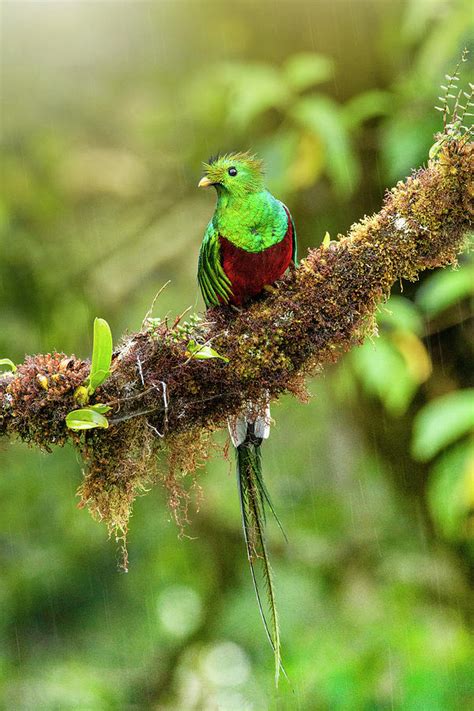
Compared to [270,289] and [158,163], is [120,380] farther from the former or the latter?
[158,163]

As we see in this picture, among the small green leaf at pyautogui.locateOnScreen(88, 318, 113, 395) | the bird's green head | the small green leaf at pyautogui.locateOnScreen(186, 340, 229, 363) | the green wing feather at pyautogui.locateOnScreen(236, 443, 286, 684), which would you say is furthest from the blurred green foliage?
the small green leaf at pyautogui.locateOnScreen(88, 318, 113, 395)

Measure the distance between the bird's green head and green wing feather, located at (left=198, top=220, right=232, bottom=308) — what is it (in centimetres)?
13

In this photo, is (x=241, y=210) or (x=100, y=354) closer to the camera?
(x=100, y=354)

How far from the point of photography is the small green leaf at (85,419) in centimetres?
192

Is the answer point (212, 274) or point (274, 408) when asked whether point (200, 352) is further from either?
point (274, 408)

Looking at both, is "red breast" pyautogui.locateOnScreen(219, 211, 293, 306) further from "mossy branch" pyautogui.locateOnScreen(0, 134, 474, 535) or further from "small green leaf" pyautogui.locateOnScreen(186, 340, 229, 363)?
"small green leaf" pyautogui.locateOnScreen(186, 340, 229, 363)

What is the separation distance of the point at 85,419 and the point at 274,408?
2518mm

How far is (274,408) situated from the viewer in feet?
14.4

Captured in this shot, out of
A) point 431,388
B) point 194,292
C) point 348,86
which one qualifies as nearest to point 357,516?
point 431,388

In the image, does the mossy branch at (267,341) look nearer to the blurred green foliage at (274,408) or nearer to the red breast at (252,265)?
the red breast at (252,265)

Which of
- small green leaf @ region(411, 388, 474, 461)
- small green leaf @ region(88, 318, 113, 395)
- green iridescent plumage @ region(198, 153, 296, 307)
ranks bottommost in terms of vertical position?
small green leaf @ region(88, 318, 113, 395)

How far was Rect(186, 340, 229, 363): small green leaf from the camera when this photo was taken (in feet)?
6.61

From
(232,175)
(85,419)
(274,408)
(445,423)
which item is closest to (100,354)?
(85,419)

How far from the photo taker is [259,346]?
2.10m
